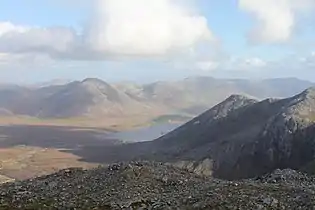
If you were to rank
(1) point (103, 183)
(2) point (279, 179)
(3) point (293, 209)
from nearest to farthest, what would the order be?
1. (3) point (293, 209)
2. (1) point (103, 183)
3. (2) point (279, 179)

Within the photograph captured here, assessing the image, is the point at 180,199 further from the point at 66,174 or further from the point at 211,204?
the point at 66,174

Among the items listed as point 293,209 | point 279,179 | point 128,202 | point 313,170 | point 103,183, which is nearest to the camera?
point 293,209

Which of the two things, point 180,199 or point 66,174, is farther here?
point 66,174

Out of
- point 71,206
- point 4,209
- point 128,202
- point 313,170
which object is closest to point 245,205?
point 128,202

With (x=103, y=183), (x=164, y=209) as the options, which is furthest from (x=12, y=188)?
(x=164, y=209)

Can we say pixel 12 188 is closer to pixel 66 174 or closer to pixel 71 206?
pixel 66 174

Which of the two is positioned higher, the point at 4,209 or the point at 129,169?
the point at 129,169
